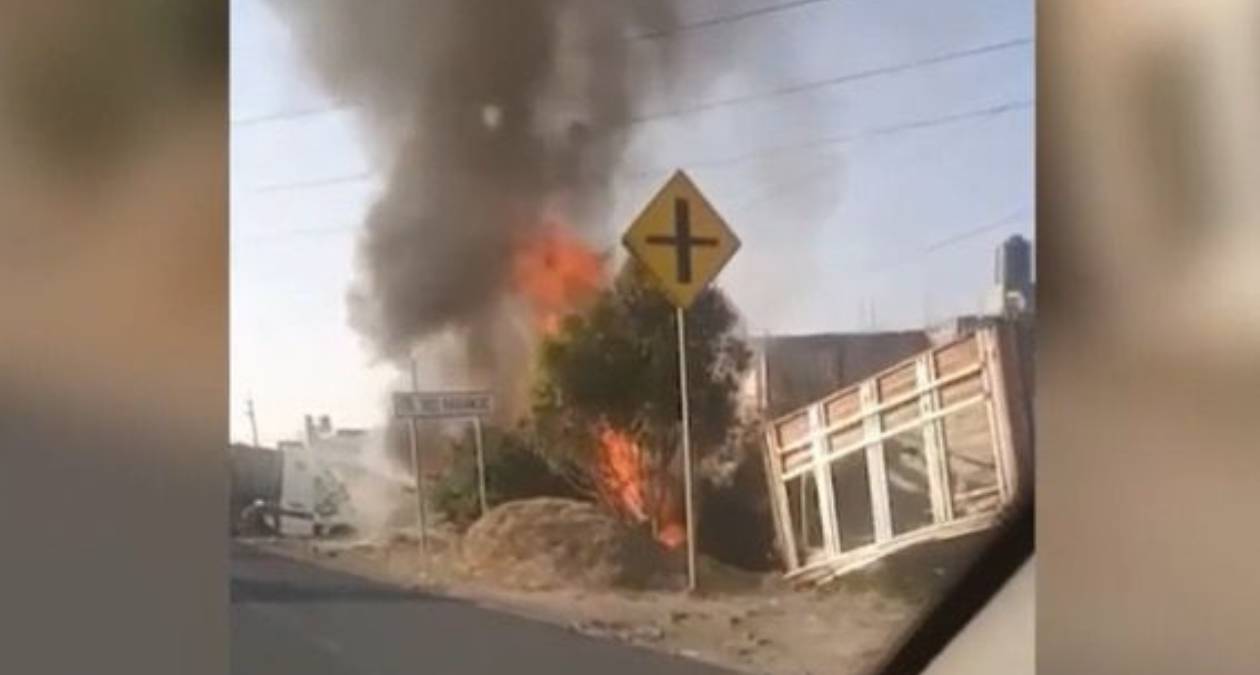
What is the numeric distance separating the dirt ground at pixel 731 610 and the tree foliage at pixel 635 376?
0.08 metres

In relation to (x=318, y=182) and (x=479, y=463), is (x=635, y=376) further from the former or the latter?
(x=318, y=182)

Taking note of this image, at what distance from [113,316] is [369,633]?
241 millimetres

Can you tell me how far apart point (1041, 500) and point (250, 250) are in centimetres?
53

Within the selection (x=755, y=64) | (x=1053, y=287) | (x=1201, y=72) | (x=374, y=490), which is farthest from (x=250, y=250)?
(x=1201, y=72)

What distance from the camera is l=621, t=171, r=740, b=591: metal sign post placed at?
1.03m

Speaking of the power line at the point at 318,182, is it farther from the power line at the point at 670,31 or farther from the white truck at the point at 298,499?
the white truck at the point at 298,499

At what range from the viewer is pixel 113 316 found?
98 centimetres

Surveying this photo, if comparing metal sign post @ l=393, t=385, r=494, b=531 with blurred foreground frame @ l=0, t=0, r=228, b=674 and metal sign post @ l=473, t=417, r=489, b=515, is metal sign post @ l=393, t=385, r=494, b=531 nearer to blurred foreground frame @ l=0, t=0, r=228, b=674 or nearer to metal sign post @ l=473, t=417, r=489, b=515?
metal sign post @ l=473, t=417, r=489, b=515

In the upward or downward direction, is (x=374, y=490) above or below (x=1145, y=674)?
above

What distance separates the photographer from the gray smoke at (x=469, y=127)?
0.99 m

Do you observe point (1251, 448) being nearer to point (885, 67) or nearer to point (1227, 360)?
point (1227, 360)

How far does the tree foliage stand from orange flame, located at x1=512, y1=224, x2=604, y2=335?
0.04ft

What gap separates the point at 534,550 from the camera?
1033mm

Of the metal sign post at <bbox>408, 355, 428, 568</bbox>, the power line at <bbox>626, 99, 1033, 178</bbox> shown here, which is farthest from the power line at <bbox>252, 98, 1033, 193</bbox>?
the metal sign post at <bbox>408, 355, 428, 568</bbox>
